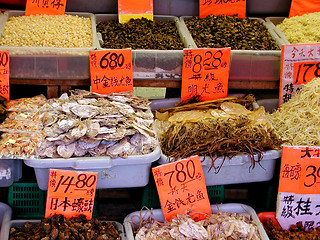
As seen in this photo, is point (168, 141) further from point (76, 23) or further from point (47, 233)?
point (76, 23)

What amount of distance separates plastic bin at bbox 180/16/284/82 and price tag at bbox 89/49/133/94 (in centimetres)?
46

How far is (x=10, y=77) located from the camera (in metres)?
2.40

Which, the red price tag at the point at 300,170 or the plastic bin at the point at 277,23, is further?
the plastic bin at the point at 277,23

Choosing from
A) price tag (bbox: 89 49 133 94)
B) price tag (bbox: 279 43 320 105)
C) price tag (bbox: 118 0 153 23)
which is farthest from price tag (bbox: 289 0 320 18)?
price tag (bbox: 89 49 133 94)

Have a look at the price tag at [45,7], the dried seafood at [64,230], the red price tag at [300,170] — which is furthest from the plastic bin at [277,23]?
the dried seafood at [64,230]

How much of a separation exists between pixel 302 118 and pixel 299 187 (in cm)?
42

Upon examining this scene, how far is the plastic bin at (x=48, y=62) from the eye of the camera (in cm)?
234

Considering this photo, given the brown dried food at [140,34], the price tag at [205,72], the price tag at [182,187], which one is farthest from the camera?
the brown dried food at [140,34]

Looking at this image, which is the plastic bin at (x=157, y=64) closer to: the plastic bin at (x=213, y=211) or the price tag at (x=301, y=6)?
the plastic bin at (x=213, y=211)

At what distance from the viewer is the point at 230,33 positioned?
106 inches

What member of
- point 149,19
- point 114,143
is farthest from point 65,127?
point 149,19

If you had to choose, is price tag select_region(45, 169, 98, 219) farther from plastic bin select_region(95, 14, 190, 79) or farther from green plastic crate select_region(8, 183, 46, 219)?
plastic bin select_region(95, 14, 190, 79)

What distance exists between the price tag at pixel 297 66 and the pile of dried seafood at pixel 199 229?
93 cm

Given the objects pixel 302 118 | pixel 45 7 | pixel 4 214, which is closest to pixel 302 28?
pixel 302 118
